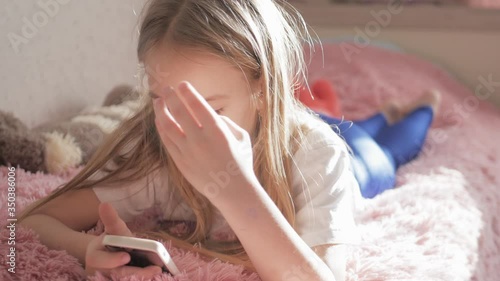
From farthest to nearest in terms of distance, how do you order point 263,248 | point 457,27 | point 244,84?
point 457,27 → point 244,84 → point 263,248

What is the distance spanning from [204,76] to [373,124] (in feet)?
3.45

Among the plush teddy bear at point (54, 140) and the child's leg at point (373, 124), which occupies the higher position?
the plush teddy bear at point (54, 140)

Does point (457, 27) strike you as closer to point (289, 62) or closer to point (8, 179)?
point (289, 62)

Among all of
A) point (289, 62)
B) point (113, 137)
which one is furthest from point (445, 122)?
point (113, 137)

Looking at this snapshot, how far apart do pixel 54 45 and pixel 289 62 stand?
31.8 inches

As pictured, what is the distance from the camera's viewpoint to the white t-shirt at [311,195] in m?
0.97

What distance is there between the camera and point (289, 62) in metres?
1.08

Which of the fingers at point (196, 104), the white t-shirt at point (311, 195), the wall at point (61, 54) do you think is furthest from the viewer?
the wall at point (61, 54)

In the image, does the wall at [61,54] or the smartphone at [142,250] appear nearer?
the smartphone at [142,250]

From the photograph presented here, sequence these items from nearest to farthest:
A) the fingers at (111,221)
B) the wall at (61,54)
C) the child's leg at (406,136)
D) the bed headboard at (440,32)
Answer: the fingers at (111,221), the wall at (61,54), the child's leg at (406,136), the bed headboard at (440,32)

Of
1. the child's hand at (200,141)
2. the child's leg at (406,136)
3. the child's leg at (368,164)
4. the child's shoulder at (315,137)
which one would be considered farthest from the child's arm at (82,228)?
the child's leg at (406,136)

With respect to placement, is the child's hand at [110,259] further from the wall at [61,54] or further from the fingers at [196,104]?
the wall at [61,54]

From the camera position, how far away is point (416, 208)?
129cm

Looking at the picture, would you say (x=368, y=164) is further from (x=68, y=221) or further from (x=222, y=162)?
(x=222, y=162)
